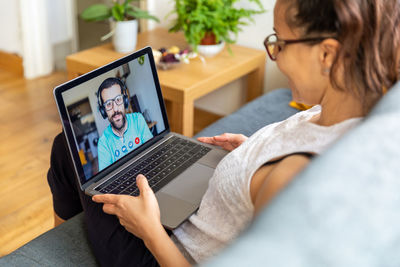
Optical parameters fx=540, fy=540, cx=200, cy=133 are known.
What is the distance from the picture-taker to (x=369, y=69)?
0.84 meters

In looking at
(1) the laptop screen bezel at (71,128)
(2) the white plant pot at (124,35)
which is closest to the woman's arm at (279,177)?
(1) the laptop screen bezel at (71,128)

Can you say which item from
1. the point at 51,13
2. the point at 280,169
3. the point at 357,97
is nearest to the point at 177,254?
the point at 280,169

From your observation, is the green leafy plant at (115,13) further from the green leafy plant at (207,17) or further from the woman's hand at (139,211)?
the woman's hand at (139,211)

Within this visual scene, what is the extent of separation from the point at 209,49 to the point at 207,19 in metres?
0.13

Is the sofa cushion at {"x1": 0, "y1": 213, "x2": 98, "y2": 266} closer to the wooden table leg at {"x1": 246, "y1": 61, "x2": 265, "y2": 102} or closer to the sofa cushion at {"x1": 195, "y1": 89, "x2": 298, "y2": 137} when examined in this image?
the sofa cushion at {"x1": 195, "y1": 89, "x2": 298, "y2": 137}

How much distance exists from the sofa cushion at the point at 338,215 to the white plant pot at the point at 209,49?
1.62 metres

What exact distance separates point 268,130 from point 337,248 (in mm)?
568

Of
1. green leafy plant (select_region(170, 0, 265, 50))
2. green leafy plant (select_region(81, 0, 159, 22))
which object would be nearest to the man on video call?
green leafy plant (select_region(170, 0, 265, 50))

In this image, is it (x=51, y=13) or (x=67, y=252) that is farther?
(x=51, y=13)

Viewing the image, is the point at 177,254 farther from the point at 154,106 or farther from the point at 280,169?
the point at 154,106

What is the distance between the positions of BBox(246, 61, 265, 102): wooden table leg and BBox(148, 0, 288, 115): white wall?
0.06 m

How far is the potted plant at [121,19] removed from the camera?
229cm

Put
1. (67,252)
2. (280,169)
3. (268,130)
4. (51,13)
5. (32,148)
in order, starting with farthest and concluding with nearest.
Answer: (51,13) < (32,148) < (67,252) < (268,130) < (280,169)

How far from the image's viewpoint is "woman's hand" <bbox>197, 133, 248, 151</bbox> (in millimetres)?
1353
